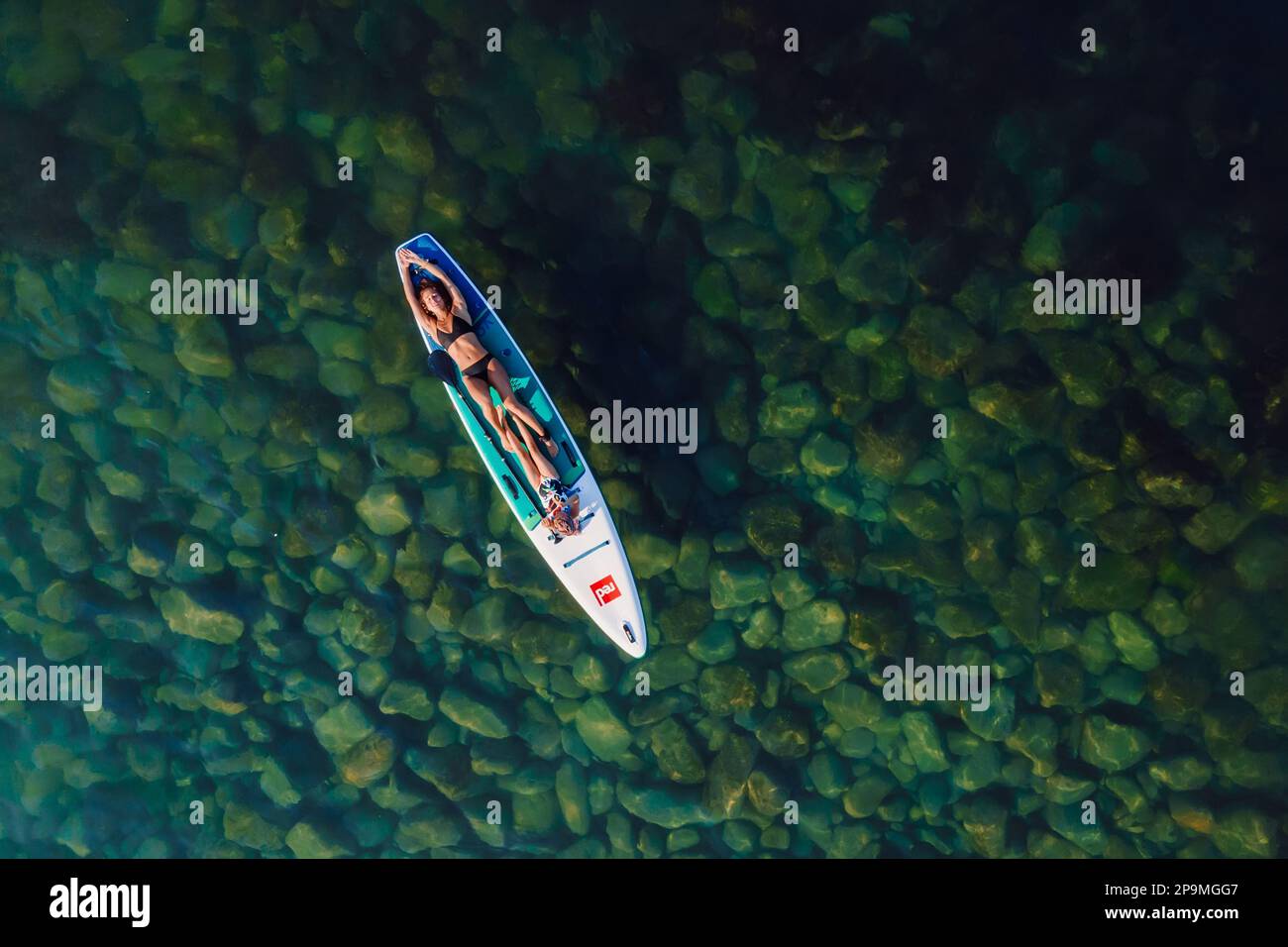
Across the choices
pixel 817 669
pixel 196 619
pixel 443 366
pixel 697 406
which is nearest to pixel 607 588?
pixel 697 406

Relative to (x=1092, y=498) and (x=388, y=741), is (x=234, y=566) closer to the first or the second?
(x=388, y=741)

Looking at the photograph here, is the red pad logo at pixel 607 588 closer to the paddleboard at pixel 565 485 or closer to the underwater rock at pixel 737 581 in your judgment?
the paddleboard at pixel 565 485

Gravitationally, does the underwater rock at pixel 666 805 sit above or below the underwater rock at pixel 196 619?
below

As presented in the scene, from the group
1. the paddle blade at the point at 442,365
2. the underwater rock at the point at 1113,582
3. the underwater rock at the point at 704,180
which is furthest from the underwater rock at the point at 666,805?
the underwater rock at the point at 704,180

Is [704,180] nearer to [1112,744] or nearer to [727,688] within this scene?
[727,688]

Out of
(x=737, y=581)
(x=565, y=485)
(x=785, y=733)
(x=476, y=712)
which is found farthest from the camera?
(x=476, y=712)
